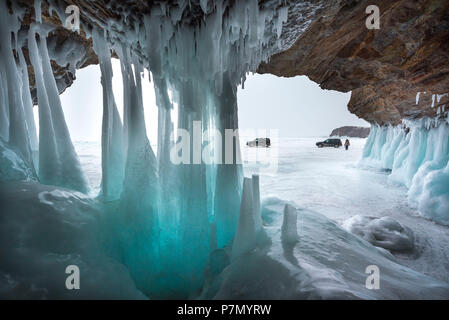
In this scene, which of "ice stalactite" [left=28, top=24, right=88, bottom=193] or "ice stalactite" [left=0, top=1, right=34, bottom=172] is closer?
"ice stalactite" [left=0, top=1, right=34, bottom=172]

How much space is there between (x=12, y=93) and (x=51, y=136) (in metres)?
0.87

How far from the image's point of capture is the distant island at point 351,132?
56375mm

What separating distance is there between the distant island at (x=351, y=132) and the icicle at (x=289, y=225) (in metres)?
66.9

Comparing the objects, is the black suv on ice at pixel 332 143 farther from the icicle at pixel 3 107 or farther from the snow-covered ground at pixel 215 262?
the icicle at pixel 3 107

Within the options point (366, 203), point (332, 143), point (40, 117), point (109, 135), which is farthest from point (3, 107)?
point (332, 143)

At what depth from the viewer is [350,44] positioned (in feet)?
17.4

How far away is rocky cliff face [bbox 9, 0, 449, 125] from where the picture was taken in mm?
2707

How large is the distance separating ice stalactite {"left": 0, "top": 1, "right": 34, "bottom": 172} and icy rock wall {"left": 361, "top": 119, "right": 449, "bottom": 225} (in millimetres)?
10351

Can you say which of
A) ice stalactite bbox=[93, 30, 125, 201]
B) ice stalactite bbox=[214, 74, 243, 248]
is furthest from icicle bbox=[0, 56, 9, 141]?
ice stalactite bbox=[214, 74, 243, 248]

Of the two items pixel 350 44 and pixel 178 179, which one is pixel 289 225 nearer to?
pixel 178 179

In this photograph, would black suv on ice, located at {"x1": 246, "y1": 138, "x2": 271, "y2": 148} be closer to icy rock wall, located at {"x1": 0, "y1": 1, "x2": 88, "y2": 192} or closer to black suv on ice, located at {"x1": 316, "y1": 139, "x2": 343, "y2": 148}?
black suv on ice, located at {"x1": 316, "y1": 139, "x2": 343, "y2": 148}

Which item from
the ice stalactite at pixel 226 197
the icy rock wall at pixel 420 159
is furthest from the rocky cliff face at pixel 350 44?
the ice stalactite at pixel 226 197
